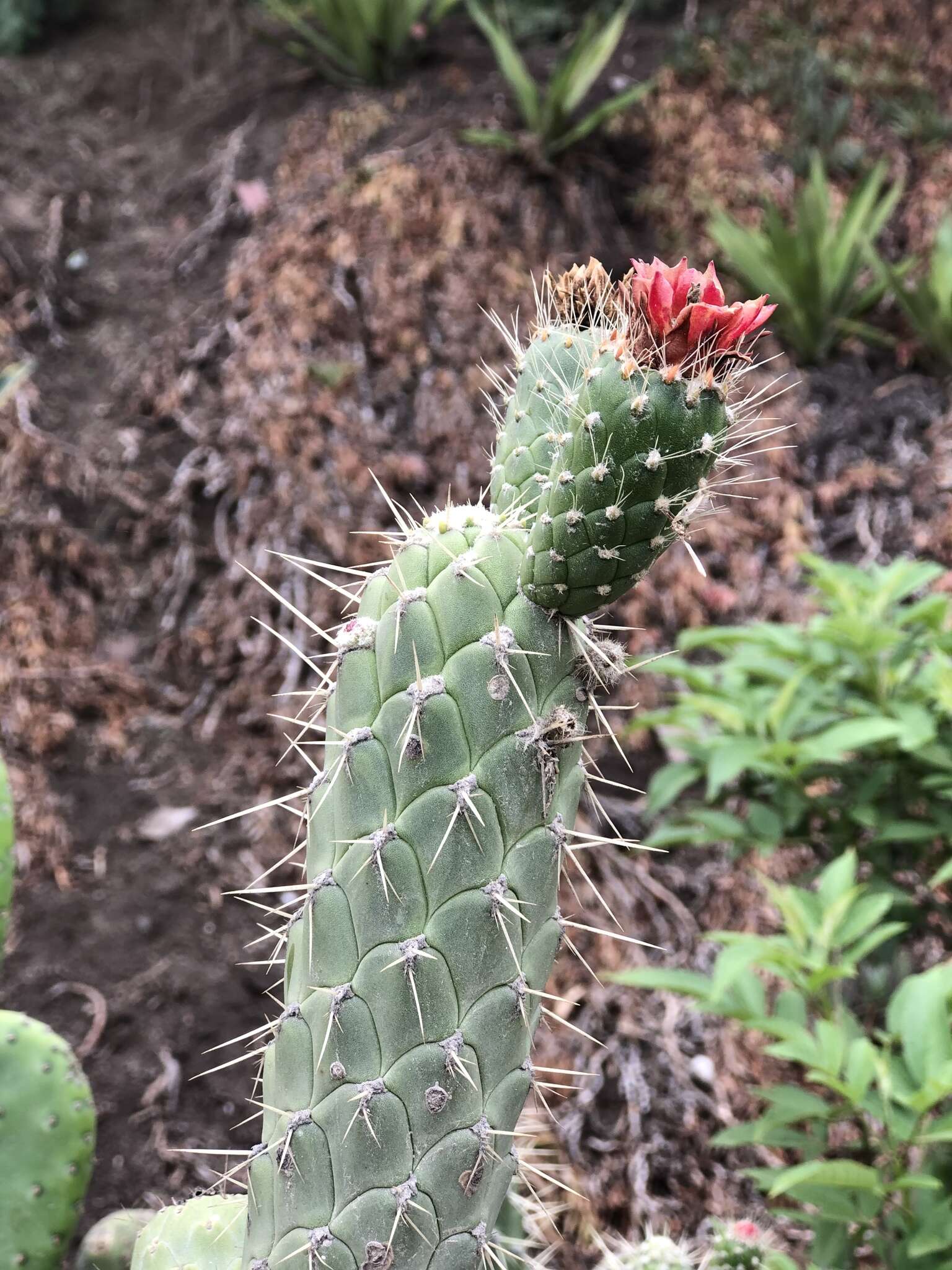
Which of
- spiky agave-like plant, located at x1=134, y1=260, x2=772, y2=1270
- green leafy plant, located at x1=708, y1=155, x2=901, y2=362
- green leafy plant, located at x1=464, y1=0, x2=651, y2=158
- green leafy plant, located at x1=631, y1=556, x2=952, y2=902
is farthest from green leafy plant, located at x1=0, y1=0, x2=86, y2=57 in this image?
spiky agave-like plant, located at x1=134, y1=260, x2=772, y2=1270

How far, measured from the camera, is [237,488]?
3.56 metres

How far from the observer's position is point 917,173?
4.43 m

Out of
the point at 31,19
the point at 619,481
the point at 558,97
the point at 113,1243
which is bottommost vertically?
the point at 113,1243

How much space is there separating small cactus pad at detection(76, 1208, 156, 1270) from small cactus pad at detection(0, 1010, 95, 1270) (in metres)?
0.04

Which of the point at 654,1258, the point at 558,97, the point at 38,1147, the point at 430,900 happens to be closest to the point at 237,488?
the point at 558,97

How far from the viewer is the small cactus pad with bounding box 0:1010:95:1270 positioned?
1.53 metres

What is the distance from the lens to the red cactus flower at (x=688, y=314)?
793 mm

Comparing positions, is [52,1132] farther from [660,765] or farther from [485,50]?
[485,50]

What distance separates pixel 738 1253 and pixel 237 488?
269 centimetres

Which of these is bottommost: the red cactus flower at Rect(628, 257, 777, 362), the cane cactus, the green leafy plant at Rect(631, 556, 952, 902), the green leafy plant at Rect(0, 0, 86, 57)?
the green leafy plant at Rect(631, 556, 952, 902)

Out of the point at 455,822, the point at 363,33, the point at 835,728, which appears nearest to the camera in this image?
the point at 455,822

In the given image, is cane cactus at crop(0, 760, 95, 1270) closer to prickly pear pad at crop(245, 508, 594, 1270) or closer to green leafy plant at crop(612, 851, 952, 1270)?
prickly pear pad at crop(245, 508, 594, 1270)

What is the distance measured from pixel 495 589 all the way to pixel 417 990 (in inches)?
13.7

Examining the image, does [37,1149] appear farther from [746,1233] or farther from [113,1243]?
[746,1233]
